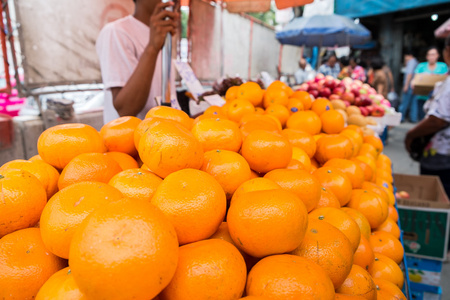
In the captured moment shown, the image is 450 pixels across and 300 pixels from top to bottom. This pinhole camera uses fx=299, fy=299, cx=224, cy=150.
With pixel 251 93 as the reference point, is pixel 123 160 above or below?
below

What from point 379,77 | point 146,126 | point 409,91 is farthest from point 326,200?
point 409,91

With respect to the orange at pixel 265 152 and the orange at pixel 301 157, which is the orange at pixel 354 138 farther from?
the orange at pixel 265 152

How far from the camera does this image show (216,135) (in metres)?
1.23

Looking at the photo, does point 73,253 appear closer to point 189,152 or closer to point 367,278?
point 189,152

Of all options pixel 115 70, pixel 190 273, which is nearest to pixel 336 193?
pixel 190 273

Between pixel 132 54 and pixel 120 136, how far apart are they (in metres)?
1.43

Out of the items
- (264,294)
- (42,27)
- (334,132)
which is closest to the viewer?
(264,294)

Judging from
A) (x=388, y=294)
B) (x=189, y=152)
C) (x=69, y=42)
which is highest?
(x=69, y=42)

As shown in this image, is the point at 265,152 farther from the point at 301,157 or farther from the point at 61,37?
the point at 61,37

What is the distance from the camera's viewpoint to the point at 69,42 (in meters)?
3.70

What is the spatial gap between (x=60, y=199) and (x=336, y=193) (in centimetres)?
118

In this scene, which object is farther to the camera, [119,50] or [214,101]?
[214,101]

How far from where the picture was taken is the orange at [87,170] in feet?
3.25

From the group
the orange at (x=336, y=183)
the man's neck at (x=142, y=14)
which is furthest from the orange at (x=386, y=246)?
the man's neck at (x=142, y=14)
